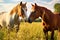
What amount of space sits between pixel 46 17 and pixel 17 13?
0.26 m

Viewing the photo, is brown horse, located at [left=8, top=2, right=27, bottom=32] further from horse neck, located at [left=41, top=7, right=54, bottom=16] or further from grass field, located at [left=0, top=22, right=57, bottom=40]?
horse neck, located at [left=41, top=7, right=54, bottom=16]

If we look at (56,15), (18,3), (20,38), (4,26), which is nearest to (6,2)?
(18,3)

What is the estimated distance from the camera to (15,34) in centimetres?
171

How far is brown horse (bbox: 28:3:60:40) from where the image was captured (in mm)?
1665

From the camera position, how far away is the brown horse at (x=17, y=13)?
1687 millimetres

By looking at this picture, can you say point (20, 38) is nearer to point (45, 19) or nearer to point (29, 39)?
point (29, 39)

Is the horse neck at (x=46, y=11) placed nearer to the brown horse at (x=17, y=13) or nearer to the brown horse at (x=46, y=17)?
the brown horse at (x=46, y=17)

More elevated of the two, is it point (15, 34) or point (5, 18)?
point (5, 18)

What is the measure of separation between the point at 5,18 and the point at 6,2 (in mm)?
147

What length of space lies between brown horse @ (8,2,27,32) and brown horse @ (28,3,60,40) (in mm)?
79

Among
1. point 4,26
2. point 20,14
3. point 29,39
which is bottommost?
point 29,39

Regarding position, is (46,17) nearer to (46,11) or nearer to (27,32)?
(46,11)

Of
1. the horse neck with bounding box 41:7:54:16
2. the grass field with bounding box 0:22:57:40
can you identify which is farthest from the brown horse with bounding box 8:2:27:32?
the horse neck with bounding box 41:7:54:16

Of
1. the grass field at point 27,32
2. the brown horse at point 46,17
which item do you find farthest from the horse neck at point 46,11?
the grass field at point 27,32
